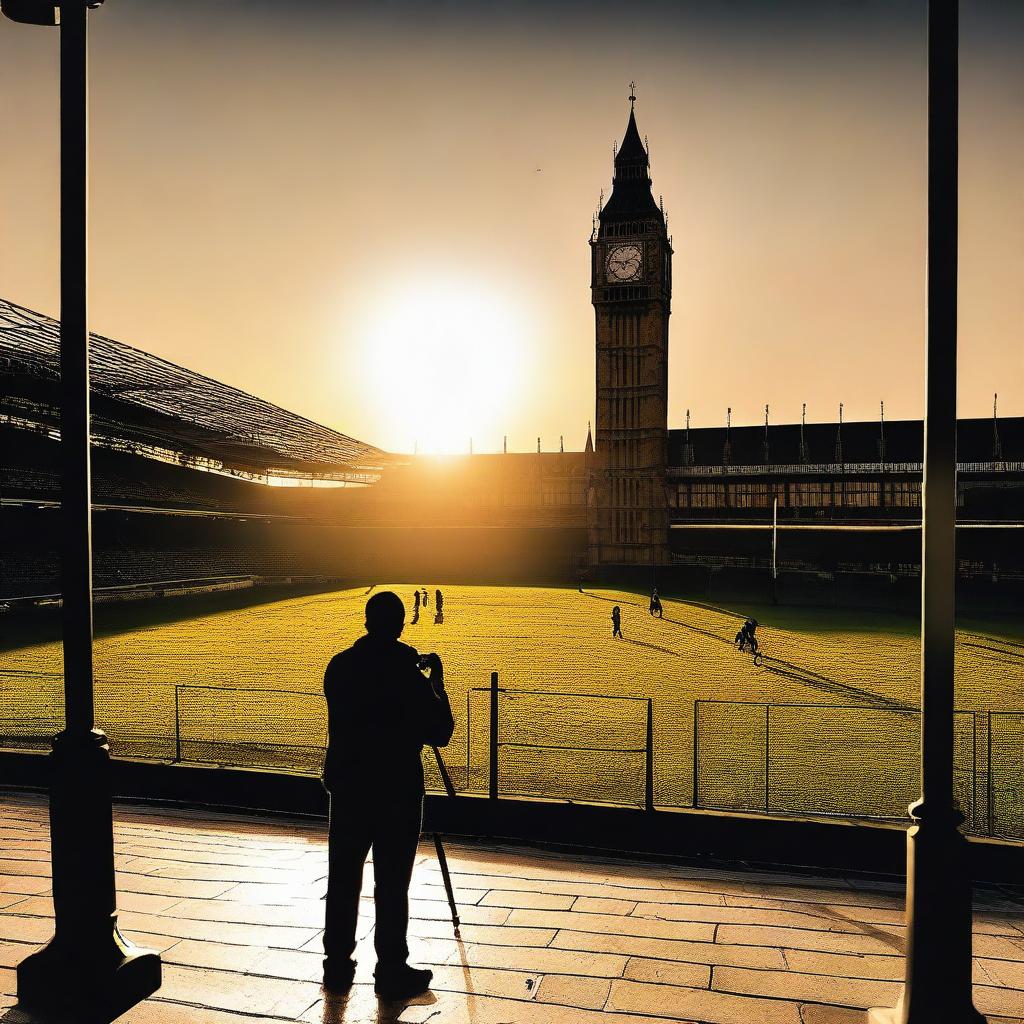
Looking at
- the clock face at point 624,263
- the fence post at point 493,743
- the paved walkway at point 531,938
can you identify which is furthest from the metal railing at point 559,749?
the clock face at point 624,263

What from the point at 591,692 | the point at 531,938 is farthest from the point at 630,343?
the point at 531,938

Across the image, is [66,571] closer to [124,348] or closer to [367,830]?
[367,830]

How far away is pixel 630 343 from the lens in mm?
63500

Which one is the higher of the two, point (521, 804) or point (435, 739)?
point (435, 739)

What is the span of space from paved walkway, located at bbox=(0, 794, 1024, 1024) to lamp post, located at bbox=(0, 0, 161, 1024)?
17cm

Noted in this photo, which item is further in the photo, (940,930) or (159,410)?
(159,410)

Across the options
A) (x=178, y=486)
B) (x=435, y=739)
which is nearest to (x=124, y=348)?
(x=178, y=486)

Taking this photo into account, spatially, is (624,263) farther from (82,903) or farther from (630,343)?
(82,903)

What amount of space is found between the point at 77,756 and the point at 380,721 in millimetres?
1294

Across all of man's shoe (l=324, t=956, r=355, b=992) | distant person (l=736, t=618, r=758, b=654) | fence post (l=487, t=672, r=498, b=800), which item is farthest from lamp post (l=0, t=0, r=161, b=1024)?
distant person (l=736, t=618, r=758, b=654)

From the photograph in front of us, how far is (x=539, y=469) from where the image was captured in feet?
220

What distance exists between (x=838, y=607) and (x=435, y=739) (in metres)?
39.4

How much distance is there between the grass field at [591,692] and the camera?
9773 millimetres

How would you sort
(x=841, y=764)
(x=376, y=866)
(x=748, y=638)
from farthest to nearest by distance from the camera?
(x=748, y=638) < (x=841, y=764) < (x=376, y=866)
